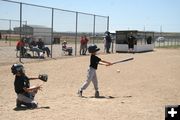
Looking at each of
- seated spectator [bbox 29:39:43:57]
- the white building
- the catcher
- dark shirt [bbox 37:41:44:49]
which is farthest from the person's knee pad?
dark shirt [bbox 37:41:44:49]

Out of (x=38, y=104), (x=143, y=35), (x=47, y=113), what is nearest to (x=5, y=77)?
(x=38, y=104)

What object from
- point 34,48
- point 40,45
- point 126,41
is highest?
point 126,41

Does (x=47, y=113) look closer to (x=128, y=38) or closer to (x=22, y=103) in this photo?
(x=22, y=103)

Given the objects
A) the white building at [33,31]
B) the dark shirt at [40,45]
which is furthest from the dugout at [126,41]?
the dark shirt at [40,45]

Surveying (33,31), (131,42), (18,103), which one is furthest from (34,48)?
(18,103)

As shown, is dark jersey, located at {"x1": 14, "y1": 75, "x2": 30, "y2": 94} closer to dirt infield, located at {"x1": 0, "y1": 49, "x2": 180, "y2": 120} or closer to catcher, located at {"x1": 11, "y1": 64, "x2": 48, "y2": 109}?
catcher, located at {"x1": 11, "y1": 64, "x2": 48, "y2": 109}

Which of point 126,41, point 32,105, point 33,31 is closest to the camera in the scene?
point 32,105

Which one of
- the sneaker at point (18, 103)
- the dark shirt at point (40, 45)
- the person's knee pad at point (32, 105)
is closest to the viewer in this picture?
the person's knee pad at point (32, 105)

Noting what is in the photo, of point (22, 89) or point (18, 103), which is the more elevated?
point (22, 89)

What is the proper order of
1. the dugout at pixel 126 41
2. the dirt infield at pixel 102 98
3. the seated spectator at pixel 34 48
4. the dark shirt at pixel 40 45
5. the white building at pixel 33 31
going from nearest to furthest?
the dirt infield at pixel 102 98 → the seated spectator at pixel 34 48 → the dark shirt at pixel 40 45 → the white building at pixel 33 31 → the dugout at pixel 126 41

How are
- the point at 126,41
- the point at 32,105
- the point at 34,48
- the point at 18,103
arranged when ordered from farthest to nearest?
the point at 126,41
the point at 34,48
the point at 18,103
the point at 32,105

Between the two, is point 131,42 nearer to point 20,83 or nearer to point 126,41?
point 126,41

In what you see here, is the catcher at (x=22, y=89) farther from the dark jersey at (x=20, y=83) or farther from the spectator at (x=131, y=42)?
the spectator at (x=131, y=42)

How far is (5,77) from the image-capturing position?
14617mm
